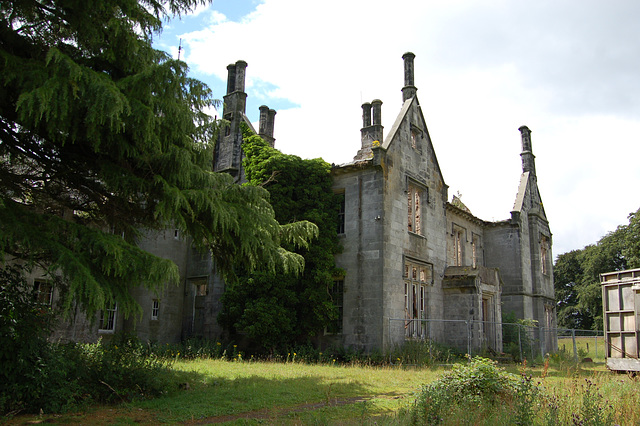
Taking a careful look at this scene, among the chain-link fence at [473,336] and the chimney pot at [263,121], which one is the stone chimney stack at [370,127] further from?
the chain-link fence at [473,336]

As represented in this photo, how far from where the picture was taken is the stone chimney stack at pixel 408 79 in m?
22.1

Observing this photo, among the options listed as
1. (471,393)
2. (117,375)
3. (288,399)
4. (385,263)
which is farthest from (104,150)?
(385,263)

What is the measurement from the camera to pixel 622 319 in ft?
48.5

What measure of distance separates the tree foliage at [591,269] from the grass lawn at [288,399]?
98.8ft

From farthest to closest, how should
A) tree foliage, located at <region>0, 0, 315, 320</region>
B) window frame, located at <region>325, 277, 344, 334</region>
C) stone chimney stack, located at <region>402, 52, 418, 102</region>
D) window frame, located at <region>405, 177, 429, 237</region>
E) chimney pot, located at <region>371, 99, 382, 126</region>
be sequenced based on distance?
1. stone chimney stack, located at <region>402, 52, 418, 102</region>
2. chimney pot, located at <region>371, 99, 382, 126</region>
3. window frame, located at <region>405, 177, 429, 237</region>
4. window frame, located at <region>325, 277, 344, 334</region>
5. tree foliage, located at <region>0, 0, 315, 320</region>

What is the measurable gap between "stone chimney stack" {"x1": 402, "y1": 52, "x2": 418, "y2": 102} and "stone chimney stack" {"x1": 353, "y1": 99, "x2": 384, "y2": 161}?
56.3 inches

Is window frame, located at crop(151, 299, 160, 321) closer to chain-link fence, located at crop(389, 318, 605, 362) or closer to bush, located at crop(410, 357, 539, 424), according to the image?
chain-link fence, located at crop(389, 318, 605, 362)

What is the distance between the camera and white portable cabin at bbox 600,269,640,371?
1427cm

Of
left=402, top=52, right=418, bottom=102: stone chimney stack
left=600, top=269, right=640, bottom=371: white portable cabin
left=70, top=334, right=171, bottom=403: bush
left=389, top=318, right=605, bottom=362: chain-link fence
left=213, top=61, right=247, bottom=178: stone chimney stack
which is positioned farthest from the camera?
left=213, top=61, right=247, bottom=178: stone chimney stack

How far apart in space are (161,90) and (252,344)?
13.2 m

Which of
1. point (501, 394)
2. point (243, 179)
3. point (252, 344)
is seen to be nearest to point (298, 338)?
point (252, 344)

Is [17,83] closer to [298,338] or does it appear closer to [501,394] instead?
[501,394]

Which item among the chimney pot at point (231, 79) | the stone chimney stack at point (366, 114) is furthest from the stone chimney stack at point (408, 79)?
the chimney pot at point (231, 79)

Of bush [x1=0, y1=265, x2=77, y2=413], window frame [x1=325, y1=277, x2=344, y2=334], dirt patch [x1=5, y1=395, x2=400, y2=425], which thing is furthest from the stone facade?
bush [x1=0, y1=265, x2=77, y2=413]
